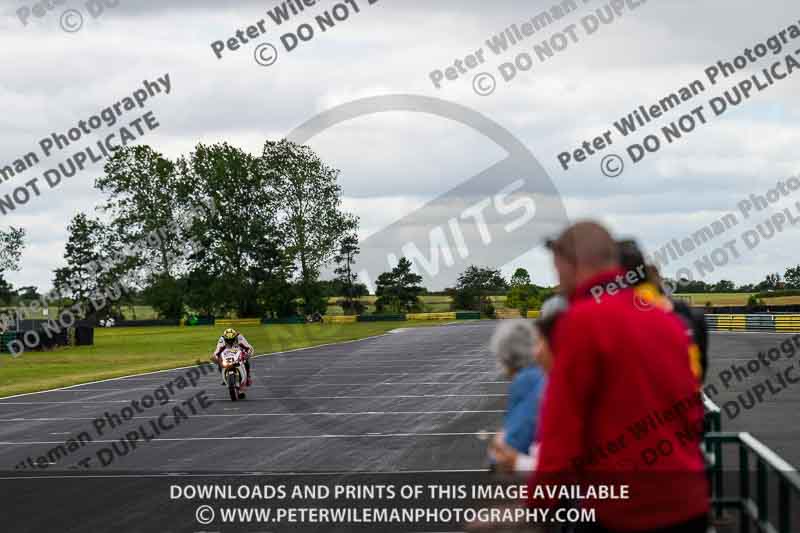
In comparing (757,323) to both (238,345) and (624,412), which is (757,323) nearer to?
(238,345)

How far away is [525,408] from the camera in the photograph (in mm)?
5547

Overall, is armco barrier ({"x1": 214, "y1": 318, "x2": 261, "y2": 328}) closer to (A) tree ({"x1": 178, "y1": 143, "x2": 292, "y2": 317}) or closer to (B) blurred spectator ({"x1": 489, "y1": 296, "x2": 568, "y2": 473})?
(A) tree ({"x1": 178, "y1": 143, "x2": 292, "y2": 317})

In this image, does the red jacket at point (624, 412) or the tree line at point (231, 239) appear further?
the tree line at point (231, 239)

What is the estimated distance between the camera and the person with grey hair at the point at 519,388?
17.6 ft

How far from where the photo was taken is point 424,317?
107 meters

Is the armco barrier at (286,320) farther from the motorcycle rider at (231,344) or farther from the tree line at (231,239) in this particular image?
the motorcycle rider at (231,344)

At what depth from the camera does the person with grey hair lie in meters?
5.38

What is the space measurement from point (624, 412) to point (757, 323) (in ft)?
193

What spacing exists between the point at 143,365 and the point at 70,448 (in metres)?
26.5

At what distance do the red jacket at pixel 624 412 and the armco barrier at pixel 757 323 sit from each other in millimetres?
56119

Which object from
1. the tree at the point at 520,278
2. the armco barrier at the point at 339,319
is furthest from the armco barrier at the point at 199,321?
the tree at the point at 520,278

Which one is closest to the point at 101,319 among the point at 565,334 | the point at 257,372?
the point at 257,372

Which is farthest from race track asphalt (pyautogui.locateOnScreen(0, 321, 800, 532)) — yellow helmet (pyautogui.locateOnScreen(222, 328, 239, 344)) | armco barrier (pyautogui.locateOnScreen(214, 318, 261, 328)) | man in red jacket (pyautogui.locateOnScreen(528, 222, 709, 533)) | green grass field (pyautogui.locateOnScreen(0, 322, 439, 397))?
armco barrier (pyautogui.locateOnScreen(214, 318, 261, 328))

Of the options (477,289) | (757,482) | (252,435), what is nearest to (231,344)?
(252,435)
